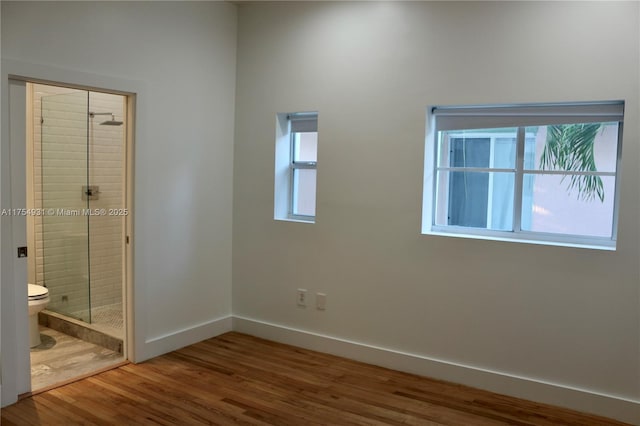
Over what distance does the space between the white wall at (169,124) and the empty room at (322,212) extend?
0.02 m

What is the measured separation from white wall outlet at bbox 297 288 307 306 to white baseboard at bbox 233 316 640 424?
23 centimetres

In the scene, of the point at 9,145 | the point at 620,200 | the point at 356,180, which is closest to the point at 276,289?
the point at 356,180

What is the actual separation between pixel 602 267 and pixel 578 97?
1.03 m

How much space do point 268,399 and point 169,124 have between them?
2.14 m

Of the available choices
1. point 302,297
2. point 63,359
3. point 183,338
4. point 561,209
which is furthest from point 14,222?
point 561,209

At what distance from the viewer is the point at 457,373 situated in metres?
3.64

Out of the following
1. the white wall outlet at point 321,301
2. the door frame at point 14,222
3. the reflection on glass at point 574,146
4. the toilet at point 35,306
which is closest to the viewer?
the door frame at point 14,222

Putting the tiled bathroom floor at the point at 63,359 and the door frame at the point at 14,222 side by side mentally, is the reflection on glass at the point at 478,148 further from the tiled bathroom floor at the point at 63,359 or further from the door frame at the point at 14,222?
the tiled bathroom floor at the point at 63,359

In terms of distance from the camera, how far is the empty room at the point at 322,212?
314cm

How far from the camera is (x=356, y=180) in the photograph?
398cm

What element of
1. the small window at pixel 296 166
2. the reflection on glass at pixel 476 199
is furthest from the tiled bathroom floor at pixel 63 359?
the reflection on glass at pixel 476 199

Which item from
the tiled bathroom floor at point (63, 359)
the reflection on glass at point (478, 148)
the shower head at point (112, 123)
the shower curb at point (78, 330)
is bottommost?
the tiled bathroom floor at point (63, 359)

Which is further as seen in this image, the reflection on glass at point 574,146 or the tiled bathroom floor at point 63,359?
the tiled bathroom floor at point 63,359

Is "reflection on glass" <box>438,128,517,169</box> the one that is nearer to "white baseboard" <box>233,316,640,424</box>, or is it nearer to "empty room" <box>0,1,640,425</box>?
"empty room" <box>0,1,640,425</box>
